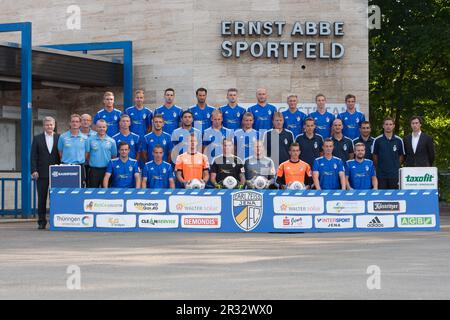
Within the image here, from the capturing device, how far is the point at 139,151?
21047 mm

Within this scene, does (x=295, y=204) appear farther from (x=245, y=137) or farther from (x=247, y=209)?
(x=245, y=137)

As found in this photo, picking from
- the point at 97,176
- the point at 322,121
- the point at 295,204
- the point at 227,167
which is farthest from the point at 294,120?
the point at 97,176

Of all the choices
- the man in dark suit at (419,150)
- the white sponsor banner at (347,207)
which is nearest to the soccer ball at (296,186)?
the white sponsor banner at (347,207)

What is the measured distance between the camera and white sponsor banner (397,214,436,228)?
743 inches

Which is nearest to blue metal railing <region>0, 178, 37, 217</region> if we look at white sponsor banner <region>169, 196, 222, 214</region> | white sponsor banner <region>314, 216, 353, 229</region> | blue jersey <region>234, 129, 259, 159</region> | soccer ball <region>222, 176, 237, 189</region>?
blue jersey <region>234, 129, 259, 159</region>

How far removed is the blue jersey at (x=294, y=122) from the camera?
21.3 meters

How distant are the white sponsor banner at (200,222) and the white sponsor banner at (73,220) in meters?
1.85

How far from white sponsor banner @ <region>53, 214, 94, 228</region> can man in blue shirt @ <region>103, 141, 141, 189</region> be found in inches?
33.4

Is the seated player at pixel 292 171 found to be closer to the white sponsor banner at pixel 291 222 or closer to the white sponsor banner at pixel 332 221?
the white sponsor banner at pixel 291 222

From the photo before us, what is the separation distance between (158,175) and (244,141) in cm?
200

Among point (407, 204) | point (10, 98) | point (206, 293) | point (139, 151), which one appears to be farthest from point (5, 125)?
point (206, 293)

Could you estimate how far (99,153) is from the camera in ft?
65.2

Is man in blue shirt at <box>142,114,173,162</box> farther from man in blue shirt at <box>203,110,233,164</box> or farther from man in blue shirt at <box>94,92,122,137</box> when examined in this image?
man in blue shirt at <box>94,92,122,137</box>
